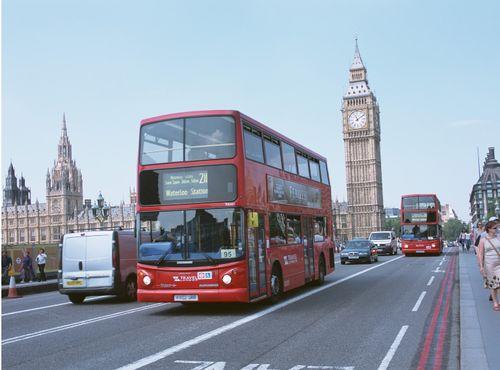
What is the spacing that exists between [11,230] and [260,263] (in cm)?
16273

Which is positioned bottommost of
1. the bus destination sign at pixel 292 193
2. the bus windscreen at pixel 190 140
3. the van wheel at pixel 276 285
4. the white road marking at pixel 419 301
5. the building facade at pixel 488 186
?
the white road marking at pixel 419 301

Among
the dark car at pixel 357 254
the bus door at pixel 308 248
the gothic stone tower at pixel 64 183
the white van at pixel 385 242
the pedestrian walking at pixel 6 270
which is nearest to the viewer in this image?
the bus door at pixel 308 248

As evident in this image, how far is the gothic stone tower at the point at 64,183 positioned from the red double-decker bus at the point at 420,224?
13007cm

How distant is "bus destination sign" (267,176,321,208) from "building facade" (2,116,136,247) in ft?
455

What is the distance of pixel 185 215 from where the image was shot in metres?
11.7

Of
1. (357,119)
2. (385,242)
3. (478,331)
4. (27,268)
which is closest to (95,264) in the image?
(478,331)

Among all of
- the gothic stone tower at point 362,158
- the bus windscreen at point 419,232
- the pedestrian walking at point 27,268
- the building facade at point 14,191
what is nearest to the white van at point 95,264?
the pedestrian walking at point 27,268

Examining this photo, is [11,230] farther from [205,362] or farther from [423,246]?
[205,362]

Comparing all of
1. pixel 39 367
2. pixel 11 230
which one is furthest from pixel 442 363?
pixel 11 230

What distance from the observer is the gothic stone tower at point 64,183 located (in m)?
155

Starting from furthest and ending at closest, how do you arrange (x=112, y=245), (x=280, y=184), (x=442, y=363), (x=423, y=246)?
1. (x=423, y=246)
2. (x=112, y=245)
3. (x=280, y=184)
4. (x=442, y=363)

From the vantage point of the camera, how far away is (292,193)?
15219mm

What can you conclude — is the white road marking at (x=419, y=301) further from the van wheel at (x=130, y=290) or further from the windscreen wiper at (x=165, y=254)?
the van wheel at (x=130, y=290)

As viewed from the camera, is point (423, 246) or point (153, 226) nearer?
point (153, 226)
